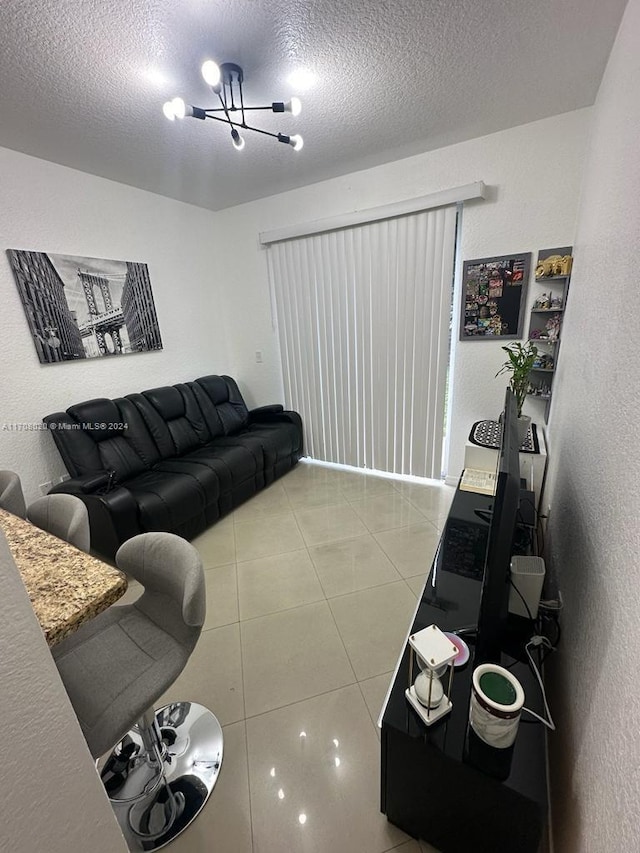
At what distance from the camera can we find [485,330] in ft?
8.85

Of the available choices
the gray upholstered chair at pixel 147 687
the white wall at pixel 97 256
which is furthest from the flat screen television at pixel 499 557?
the white wall at pixel 97 256

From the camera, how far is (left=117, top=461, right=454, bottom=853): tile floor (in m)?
1.12

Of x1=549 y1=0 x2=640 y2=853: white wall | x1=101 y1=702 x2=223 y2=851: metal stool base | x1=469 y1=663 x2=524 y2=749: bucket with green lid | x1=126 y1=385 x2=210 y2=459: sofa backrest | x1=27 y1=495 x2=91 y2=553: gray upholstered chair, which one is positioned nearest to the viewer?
x1=549 y1=0 x2=640 y2=853: white wall

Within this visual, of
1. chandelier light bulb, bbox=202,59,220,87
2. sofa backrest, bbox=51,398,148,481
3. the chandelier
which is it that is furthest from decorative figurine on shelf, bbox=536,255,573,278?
sofa backrest, bbox=51,398,148,481

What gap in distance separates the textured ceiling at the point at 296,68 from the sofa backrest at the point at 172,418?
5.82 feet

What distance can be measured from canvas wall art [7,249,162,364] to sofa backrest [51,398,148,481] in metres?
0.44

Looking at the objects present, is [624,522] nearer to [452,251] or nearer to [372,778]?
[372,778]

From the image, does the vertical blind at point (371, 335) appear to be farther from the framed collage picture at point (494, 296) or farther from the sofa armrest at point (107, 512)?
the sofa armrest at point (107, 512)

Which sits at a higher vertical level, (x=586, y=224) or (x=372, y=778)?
(x=586, y=224)

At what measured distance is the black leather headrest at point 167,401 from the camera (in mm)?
3096

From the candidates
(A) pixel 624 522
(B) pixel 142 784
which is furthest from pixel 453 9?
(B) pixel 142 784

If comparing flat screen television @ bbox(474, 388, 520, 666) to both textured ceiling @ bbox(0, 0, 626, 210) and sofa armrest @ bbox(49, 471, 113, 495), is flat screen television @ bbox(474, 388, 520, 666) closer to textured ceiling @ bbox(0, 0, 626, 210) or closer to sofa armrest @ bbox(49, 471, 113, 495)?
textured ceiling @ bbox(0, 0, 626, 210)

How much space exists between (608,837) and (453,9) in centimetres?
256

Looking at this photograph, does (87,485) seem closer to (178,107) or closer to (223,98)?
(178,107)
